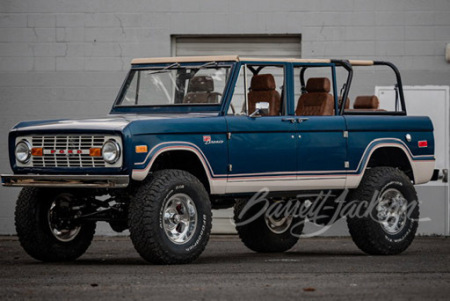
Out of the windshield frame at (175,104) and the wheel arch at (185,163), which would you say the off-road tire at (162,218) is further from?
the windshield frame at (175,104)

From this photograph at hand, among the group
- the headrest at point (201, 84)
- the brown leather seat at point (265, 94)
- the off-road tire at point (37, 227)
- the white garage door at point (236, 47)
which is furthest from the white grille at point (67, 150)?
the white garage door at point (236, 47)

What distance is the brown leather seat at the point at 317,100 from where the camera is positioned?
42.4ft

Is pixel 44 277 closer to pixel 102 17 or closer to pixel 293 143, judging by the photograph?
pixel 293 143

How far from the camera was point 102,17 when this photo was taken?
1756 cm

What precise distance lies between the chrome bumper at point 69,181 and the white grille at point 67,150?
18cm

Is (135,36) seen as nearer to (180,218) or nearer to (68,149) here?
(68,149)

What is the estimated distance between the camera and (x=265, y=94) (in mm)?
12523

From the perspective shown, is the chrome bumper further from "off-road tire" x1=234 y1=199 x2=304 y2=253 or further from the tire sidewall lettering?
"off-road tire" x1=234 y1=199 x2=304 y2=253

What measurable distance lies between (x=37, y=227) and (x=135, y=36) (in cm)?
649

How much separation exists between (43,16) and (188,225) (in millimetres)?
7637

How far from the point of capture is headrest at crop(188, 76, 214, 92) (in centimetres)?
1225

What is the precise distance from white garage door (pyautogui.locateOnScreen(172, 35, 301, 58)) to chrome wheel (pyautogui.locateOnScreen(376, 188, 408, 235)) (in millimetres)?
4948

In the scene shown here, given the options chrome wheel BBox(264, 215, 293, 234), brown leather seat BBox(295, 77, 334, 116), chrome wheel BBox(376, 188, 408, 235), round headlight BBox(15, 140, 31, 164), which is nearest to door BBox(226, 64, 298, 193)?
brown leather seat BBox(295, 77, 334, 116)

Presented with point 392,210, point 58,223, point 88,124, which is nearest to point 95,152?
point 88,124
